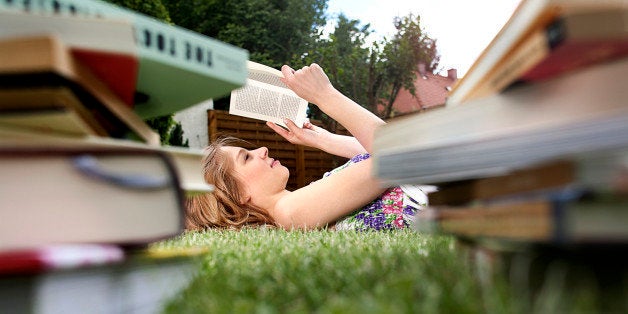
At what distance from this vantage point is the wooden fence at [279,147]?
7.31 metres

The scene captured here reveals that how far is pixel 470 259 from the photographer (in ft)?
2.16

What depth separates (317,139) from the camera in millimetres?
3061

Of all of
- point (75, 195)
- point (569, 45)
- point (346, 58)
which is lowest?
point (75, 195)

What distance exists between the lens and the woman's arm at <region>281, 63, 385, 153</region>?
2049 mm

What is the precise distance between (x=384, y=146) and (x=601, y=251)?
25 cm

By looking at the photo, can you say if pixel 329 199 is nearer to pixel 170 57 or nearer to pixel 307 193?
pixel 307 193

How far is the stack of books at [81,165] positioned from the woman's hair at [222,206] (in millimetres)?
1924

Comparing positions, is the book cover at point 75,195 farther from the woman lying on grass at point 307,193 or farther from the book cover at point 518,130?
the woman lying on grass at point 307,193

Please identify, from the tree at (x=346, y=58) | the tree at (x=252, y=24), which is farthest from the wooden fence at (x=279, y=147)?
the tree at (x=252, y=24)

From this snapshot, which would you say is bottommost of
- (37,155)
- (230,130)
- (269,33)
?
(37,155)

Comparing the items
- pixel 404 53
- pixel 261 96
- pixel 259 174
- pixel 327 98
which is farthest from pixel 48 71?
pixel 404 53

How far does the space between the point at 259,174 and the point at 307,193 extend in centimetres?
38

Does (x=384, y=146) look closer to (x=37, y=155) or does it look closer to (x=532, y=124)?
(x=532, y=124)

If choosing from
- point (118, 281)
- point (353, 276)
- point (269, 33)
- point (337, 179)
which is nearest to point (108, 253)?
point (118, 281)
